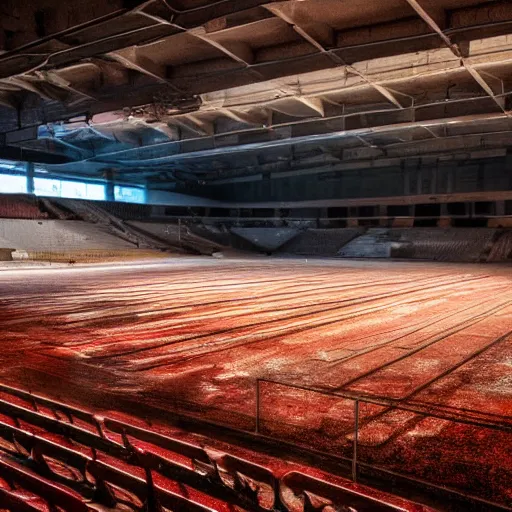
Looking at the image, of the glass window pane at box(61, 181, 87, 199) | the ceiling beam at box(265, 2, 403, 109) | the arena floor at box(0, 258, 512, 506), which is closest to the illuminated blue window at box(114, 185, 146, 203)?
the glass window pane at box(61, 181, 87, 199)

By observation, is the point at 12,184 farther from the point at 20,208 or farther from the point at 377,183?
the point at 377,183

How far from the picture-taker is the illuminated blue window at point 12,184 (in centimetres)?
2219

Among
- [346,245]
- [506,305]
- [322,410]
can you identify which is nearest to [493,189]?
[346,245]

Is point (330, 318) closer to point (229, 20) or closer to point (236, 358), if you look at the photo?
point (236, 358)

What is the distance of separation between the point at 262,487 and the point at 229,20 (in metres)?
7.26

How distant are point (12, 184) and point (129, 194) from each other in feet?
22.6

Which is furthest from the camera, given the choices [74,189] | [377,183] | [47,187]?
[74,189]

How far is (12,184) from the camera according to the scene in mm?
22484

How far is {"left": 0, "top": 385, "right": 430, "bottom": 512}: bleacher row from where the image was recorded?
1.77m

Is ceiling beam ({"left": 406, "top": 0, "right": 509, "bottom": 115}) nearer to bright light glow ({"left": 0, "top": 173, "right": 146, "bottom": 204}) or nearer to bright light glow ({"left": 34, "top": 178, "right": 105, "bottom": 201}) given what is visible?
bright light glow ({"left": 0, "top": 173, "right": 146, "bottom": 204})

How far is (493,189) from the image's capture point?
74.0 ft

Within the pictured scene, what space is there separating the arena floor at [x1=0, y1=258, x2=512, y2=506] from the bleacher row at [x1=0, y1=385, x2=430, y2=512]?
0.52m

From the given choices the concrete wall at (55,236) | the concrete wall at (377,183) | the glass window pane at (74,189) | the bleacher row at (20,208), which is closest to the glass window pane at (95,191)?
the glass window pane at (74,189)

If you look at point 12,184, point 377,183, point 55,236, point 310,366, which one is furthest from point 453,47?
point 12,184
